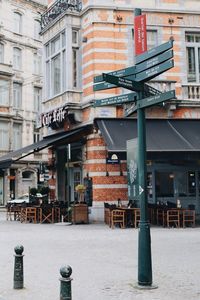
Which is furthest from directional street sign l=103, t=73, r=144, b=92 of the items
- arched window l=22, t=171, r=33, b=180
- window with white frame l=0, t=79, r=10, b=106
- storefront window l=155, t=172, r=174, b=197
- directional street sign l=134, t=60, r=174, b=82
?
arched window l=22, t=171, r=33, b=180

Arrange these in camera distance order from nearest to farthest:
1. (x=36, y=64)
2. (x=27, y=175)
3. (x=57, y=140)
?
(x=57, y=140), (x=27, y=175), (x=36, y=64)

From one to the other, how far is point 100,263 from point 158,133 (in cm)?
975

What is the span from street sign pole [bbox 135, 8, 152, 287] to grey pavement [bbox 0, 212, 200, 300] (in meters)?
0.25

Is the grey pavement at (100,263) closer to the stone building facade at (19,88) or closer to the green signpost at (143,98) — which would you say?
the green signpost at (143,98)

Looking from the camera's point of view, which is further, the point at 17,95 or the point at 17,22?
the point at 17,22

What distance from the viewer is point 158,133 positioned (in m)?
18.4

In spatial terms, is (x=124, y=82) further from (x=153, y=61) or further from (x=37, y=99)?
(x=37, y=99)

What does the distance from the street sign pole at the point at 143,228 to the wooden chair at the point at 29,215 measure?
1248 centimetres

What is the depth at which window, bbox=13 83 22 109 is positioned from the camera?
4245 cm

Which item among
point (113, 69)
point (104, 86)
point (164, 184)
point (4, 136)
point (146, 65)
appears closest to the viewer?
point (146, 65)

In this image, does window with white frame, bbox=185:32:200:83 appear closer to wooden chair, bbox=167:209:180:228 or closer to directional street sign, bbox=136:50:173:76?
wooden chair, bbox=167:209:180:228

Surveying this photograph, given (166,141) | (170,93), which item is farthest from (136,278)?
(166,141)

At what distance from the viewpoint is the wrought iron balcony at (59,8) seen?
20656 mm

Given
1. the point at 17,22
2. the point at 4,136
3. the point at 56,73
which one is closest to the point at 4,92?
the point at 4,136
